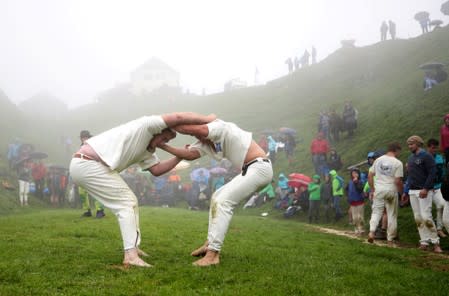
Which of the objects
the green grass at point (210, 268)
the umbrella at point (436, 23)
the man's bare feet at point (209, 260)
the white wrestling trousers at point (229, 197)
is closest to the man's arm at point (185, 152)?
the white wrestling trousers at point (229, 197)

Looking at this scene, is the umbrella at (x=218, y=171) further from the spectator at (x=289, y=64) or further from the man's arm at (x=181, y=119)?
the spectator at (x=289, y=64)

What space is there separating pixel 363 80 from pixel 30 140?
37.3m

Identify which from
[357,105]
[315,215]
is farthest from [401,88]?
[315,215]

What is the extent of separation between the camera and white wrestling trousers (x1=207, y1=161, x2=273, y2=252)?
6695 millimetres

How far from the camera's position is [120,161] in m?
6.72

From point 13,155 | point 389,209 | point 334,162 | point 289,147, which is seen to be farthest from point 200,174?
point 389,209

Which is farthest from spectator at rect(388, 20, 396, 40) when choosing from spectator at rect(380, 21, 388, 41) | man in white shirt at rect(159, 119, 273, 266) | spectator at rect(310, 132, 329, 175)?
man in white shirt at rect(159, 119, 273, 266)

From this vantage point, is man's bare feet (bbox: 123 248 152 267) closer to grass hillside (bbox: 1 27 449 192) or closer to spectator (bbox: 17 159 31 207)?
grass hillside (bbox: 1 27 449 192)

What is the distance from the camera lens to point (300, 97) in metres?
51.1

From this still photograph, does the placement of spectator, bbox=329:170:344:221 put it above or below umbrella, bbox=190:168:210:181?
below

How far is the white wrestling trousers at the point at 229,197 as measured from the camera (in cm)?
670

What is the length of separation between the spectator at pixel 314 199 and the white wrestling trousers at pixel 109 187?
12147 millimetres

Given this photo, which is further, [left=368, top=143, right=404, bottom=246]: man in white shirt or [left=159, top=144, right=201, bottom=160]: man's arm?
[left=368, top=143, right=404, bottom=246]: man in white shirt

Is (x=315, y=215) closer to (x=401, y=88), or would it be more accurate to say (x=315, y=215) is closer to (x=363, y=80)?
(x=401, y=88)
